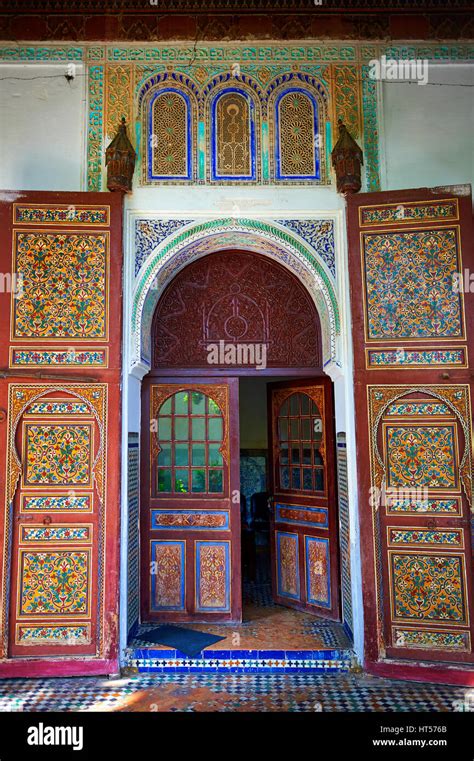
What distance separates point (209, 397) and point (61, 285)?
1.37 m

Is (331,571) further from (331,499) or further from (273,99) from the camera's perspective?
(273,99)

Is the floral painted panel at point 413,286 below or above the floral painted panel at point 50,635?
above

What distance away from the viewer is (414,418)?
3391mm

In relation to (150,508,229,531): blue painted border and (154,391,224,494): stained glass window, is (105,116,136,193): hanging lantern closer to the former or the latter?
(154,391,224,494): stained glass window

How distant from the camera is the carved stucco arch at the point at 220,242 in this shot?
3643 millimetres

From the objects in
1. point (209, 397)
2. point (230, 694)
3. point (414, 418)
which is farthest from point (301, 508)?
point (230, 694)

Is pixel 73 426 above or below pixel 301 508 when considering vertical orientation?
above

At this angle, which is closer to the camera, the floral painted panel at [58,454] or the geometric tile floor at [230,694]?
the geometric tile floor at [230,694]

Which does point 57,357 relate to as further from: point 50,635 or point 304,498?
point 304,498

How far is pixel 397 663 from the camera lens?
3.22 meters

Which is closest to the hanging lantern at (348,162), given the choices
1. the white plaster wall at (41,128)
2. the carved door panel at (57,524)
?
the white plaster wall at (41,128)

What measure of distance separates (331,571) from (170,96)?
12.3ft

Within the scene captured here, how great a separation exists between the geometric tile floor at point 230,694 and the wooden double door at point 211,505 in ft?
2.25

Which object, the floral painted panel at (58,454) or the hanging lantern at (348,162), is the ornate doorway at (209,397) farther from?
the hanging lantern at (348,162)
